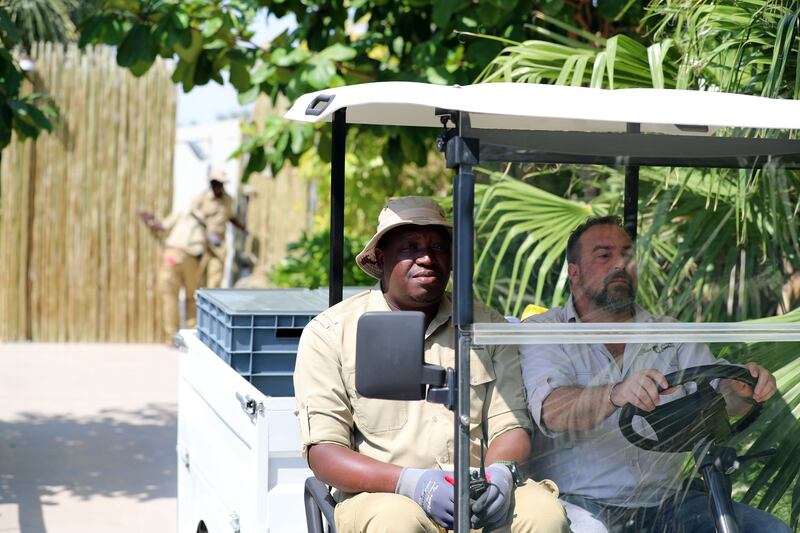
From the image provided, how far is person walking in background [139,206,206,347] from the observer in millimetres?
9898

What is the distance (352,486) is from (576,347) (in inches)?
25.4

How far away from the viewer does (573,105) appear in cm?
216

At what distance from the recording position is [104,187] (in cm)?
1014

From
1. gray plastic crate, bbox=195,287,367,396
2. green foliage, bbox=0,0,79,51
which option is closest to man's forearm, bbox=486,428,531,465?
gray plastic crate, bbox=195,287,367,396

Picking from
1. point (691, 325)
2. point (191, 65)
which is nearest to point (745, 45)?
point (691, 325)

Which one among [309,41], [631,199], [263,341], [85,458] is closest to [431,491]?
[631,199]

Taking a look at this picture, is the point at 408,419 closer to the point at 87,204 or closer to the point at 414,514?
the point at 414,514

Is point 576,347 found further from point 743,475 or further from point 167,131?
point 167,131

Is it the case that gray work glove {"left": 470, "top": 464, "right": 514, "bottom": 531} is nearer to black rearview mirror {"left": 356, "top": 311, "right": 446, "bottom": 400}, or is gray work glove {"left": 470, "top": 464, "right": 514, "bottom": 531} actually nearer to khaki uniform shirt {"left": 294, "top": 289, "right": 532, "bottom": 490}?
black rearview mirror {"left": 356, "top": 311, "right": 446, "bottom": 400}

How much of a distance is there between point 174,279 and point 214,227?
0.58m

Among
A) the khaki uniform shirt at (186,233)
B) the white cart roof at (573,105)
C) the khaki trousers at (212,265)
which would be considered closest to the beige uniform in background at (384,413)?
the white cart roof at (573,105)

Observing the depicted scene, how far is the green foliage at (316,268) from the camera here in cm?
727

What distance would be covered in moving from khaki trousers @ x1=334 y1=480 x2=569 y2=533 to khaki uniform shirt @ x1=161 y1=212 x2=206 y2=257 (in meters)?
7.60

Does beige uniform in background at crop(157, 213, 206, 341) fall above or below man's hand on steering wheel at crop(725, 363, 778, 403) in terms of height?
below
